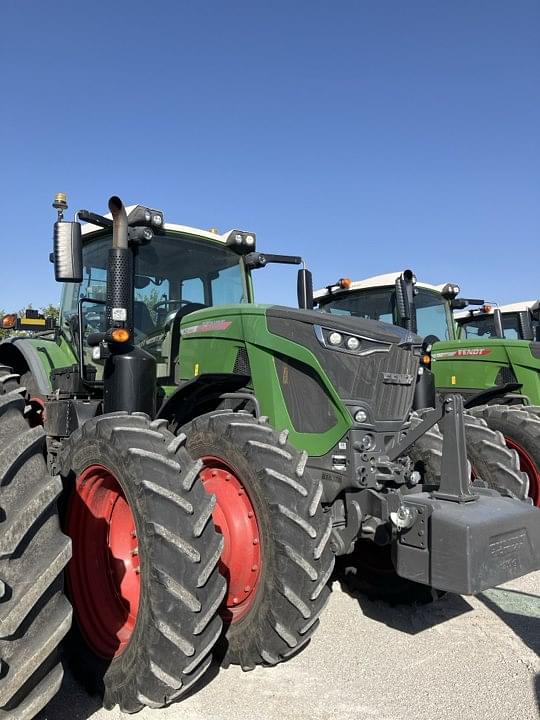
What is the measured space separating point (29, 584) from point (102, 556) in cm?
102

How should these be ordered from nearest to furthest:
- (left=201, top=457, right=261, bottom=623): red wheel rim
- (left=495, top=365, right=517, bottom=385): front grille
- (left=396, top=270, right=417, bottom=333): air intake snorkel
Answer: (left=201, top=457, right=261, bottom=623): red wheel rim < (left=396, top=270, right=417, bottom=333): air intake snorkel < (left=495, top=365, right=517, bottom=385): front grille

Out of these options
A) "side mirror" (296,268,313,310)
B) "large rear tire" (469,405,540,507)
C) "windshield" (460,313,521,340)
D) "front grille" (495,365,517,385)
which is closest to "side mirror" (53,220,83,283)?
"side mirror" (296,268,313,310)

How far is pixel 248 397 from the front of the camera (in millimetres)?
3836

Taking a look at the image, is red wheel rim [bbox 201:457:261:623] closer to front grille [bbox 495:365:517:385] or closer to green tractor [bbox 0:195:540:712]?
green tractor [bbox 0:195:540:712]

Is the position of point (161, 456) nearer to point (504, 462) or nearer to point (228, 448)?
point (228, 448)

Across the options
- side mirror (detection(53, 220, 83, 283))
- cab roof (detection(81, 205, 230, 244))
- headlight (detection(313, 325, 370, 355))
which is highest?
cab roof (detection(81, 205, 230, 244))

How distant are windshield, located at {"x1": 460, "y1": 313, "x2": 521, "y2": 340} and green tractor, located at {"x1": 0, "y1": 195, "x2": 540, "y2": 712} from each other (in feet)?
16.8

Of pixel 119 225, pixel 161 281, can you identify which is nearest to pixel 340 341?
pixel 119 225

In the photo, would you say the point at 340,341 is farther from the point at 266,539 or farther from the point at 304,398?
the point at 266,539

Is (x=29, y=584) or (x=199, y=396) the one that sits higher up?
(x=199, y=396)

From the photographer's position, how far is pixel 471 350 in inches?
300

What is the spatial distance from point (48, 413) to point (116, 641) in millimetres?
2071

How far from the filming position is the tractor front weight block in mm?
2787

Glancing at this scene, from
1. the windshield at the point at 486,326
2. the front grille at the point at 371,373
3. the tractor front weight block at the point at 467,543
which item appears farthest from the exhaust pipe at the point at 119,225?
the windshield at the point at 486,326
